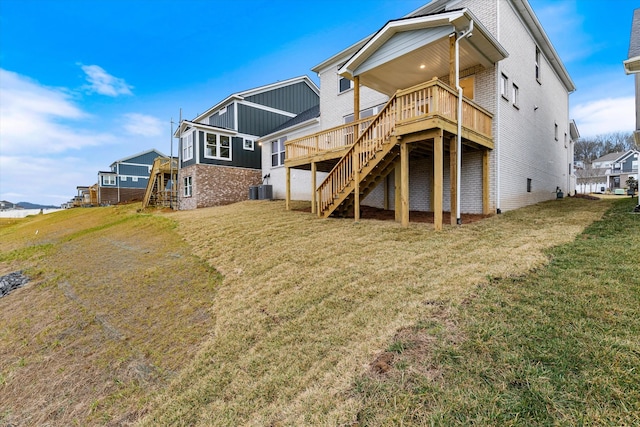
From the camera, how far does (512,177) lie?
9.70 meters

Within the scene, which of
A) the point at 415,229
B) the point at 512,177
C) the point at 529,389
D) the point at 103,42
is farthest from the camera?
the point at 103,42

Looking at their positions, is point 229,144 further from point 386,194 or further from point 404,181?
point 404,181

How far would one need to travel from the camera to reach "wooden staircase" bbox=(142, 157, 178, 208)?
19.4 meters

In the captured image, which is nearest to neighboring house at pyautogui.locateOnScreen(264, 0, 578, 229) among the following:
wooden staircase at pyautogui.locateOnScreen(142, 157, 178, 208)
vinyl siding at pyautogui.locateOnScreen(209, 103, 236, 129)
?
vinyl siding at pyautogui.locateOnScreen(209, 103, 236, 129)

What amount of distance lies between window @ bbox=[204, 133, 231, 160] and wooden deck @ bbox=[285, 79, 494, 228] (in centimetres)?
993

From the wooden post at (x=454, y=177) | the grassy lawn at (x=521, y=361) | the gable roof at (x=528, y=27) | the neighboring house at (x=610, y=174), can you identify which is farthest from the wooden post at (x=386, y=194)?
the neighboring house at (x=610, y=174)

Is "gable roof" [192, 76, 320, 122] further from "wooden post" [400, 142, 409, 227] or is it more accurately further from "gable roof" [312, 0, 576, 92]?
"wooden post" [400, 142, 409, 227]

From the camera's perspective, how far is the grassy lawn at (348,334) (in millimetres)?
1976

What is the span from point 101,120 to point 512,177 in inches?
1792

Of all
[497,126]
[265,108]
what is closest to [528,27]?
[497,126]

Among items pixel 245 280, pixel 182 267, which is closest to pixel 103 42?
pixel 182 267

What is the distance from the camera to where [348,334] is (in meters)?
3.00

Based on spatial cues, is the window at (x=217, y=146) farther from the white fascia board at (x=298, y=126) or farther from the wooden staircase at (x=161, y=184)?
the white fascia board at (x=298, y=126)

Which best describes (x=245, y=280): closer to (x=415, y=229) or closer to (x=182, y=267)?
(x=182, y=267)
